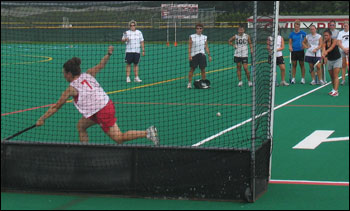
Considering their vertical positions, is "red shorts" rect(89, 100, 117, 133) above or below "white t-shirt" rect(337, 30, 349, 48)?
below

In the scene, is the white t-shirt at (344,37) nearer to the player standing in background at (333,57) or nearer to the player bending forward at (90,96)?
the player standing in background at (333,57)

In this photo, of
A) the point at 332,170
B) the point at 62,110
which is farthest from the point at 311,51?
the point at 332,170

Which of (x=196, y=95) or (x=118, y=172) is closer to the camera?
(x=118, y=172)

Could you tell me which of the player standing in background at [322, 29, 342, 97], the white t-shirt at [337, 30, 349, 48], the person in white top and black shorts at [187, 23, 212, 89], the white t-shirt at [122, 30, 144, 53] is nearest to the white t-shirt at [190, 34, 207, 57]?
the person in white top and black shorts at [187, 23, 212, 89]

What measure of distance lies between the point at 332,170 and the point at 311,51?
470 inches

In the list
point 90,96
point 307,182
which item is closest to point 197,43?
point 90,96

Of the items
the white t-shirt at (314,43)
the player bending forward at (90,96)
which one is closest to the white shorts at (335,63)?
the white t-shirt at (314,43)

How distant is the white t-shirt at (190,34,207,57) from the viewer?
19.2 m

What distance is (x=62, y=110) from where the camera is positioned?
48.3 ft

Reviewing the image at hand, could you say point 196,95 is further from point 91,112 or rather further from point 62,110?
point 91,112

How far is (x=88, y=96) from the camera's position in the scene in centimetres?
907

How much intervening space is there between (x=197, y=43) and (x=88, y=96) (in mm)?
10730

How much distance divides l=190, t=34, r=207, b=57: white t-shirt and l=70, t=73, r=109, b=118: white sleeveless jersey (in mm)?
10137

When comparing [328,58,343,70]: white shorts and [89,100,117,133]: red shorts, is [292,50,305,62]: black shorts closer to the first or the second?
[328,58,343,70]: white shorts
